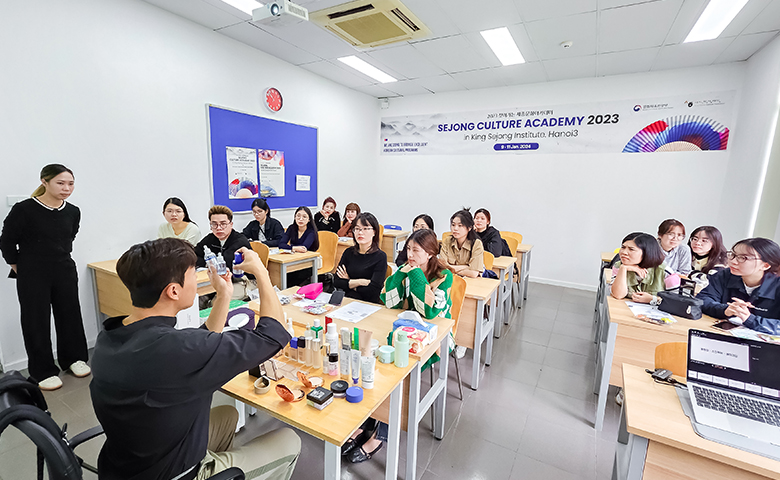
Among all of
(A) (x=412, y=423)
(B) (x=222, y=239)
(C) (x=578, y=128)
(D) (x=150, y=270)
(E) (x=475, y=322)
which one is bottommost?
(A) (x=412, y=423)

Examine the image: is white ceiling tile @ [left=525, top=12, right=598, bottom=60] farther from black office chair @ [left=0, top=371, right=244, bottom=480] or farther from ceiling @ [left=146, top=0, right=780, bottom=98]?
black office chair @ [left=0, top=371, right=244, bottom=480]

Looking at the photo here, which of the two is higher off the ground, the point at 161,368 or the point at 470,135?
the point at 470,135

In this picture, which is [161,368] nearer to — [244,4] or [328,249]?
[244,4]

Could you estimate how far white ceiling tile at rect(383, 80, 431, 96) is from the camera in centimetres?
579

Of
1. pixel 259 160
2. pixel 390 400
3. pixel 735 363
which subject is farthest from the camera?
pixel 259 160

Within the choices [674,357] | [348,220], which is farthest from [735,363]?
[348,220]

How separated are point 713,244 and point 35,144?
5.96 metres

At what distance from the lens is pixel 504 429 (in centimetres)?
232

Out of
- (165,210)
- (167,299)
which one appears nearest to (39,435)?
(167,299)

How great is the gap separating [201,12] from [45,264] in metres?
2.73

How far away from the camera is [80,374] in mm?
2744

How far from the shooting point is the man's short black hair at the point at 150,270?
109 centimetres

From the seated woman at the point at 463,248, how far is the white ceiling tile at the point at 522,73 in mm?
2619

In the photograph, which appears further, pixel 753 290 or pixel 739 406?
pixel 753 290
